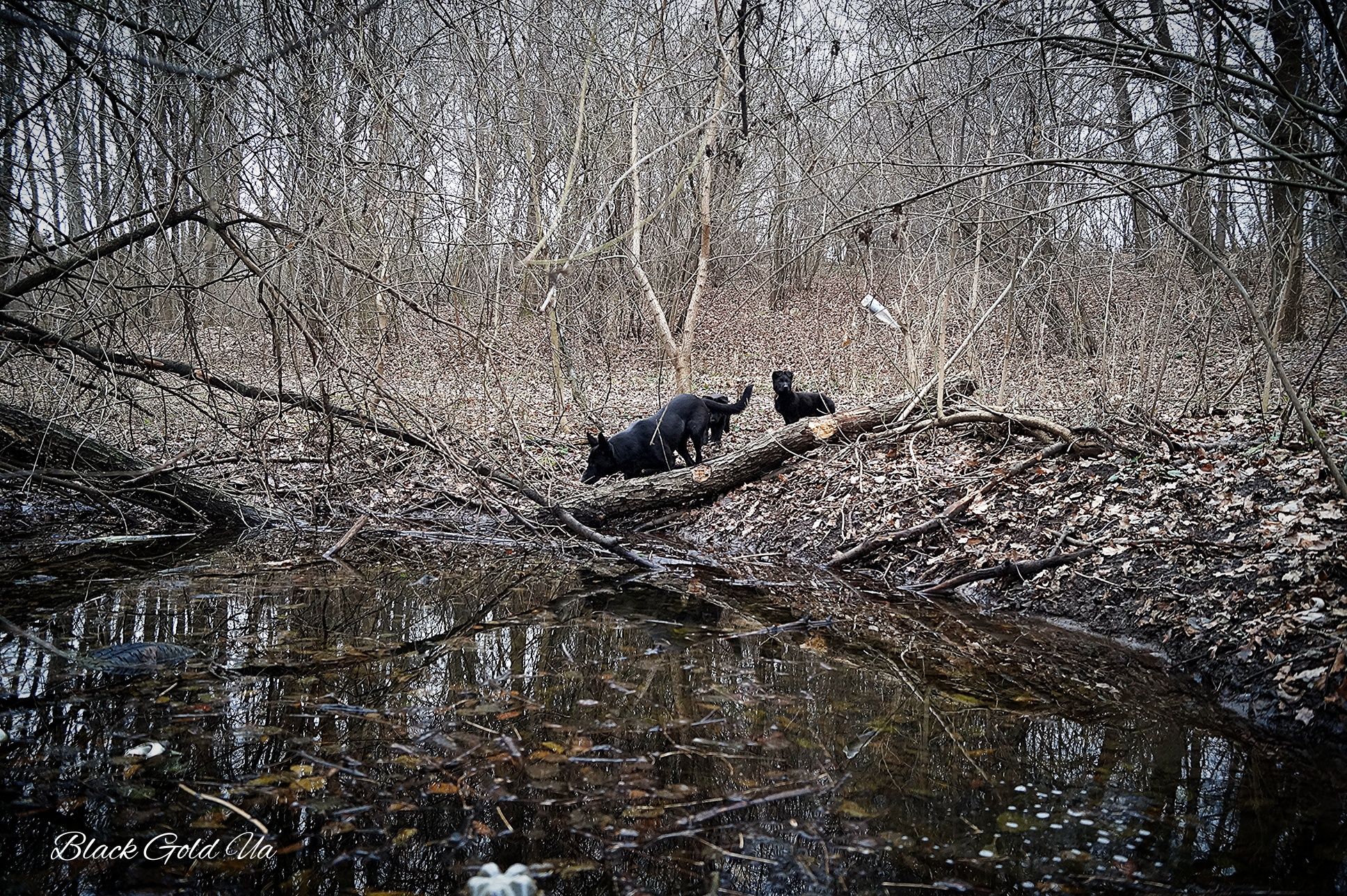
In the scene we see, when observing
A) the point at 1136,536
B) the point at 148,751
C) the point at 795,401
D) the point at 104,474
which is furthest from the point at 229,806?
the point at 795,401

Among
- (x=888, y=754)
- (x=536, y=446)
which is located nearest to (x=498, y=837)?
(x=888, y=754)

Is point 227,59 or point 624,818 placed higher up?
point 227,59

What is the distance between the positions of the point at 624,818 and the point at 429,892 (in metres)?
0.77

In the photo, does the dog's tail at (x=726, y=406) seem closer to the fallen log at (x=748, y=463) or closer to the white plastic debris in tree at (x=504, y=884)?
the fallen log at (x=748, y=463)

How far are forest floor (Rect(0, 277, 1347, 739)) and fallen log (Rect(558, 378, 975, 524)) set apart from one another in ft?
0.66

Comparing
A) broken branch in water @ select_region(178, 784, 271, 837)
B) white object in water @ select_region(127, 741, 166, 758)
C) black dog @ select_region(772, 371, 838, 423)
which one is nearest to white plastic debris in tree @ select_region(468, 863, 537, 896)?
broken branch in water @ select_region(178, 784, 271, 837)

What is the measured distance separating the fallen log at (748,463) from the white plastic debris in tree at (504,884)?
655 centimetres

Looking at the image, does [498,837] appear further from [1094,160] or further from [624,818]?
[1094,160]

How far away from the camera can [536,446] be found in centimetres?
819

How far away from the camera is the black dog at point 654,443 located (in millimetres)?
9906

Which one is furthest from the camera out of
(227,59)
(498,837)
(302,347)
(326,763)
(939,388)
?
(939,388)

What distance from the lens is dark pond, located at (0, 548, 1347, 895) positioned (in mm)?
2912

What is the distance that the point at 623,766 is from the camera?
144 inches

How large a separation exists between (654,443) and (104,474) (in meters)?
5.39
